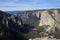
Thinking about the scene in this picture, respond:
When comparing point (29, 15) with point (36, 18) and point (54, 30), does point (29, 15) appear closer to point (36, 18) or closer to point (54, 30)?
point (36, 18)

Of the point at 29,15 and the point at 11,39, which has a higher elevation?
the point at 11,39

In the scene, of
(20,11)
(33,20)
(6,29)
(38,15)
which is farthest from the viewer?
(20,11)

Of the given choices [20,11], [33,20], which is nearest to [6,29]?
[33,20]

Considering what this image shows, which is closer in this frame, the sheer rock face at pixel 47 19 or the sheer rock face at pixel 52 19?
the sheer rock face at pixel 52 19

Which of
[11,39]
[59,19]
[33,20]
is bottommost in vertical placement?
[33,20]

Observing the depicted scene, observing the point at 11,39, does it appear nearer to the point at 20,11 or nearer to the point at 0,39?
the point at 0,39

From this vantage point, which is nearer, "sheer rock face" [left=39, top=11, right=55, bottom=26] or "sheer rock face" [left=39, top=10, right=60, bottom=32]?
"sheer rock face" [left=39, top=10, right=60, bottom=32]

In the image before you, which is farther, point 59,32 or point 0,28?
point 59,32

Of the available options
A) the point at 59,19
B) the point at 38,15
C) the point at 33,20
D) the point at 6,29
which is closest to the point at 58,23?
the point at 59,19

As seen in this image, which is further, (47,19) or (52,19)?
(47,19)

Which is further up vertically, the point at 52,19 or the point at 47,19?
the point at 52,19

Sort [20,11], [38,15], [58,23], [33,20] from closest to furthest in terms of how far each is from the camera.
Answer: [58,23] < [38,15] < [33,20] < [20,11]
